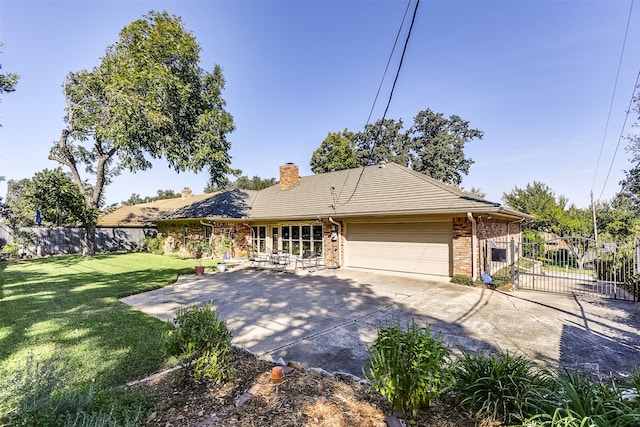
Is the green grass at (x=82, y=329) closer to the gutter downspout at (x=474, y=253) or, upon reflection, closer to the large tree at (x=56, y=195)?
the large tree at (x=56, y=195)

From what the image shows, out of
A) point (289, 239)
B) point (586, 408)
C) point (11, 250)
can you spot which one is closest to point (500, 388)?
point (586, 408)

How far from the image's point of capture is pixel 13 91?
53.9ft

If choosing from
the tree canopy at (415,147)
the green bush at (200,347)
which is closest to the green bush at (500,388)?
the green bush at (200,347)

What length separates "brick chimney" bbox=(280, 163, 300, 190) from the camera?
19281mm

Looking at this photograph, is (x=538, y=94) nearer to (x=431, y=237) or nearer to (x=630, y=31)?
(x=630, y=31)

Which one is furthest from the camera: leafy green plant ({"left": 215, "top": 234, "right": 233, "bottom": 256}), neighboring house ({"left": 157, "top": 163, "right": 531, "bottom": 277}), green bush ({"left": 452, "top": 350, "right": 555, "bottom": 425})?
leafy green plant ({"left": 215, "top": 234, "right": 233, "bottom": 256})

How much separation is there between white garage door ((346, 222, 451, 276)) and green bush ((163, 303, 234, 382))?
9521 mm

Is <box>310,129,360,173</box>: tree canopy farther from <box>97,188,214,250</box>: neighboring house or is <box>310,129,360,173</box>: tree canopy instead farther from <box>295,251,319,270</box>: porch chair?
<box>295,251,319,270</box>: porch chair

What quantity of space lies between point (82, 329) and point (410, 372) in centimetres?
593

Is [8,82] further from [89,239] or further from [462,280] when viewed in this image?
[462,280]

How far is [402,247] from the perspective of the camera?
12195 millimetres

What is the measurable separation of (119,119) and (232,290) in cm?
1307

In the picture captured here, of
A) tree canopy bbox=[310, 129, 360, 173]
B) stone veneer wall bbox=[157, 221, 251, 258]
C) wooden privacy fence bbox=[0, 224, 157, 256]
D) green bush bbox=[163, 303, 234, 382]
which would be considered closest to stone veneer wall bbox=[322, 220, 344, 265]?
stone veneer wall bbox=[157, 221, 251, 258]

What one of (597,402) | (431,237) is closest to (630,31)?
(431,237)
